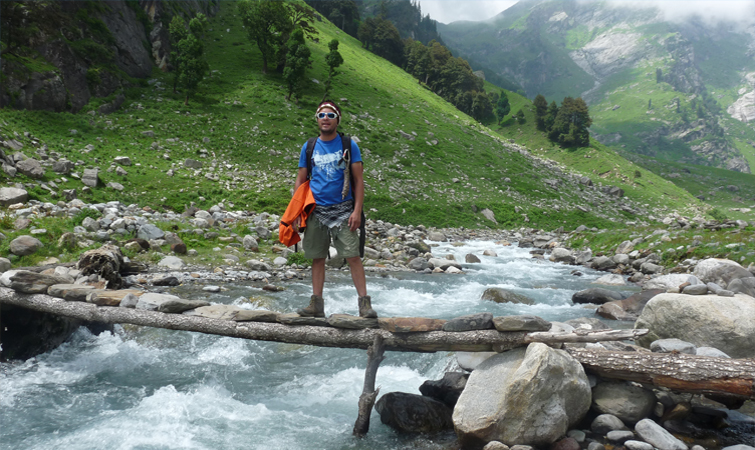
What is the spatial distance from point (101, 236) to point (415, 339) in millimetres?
13535

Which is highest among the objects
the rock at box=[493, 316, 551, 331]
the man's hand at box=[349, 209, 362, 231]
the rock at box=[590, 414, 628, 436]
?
the man's hand at box=[349, 209, 362, 231]

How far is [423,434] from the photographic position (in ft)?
19.7

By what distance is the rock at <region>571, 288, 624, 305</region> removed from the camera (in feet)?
42.9

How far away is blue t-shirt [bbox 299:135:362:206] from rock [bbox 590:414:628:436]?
15.4ft

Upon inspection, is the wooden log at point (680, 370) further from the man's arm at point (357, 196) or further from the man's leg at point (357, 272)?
the man's arm at point (357, 196)

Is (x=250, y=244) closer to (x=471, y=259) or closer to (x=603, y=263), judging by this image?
(x=471, y=259)

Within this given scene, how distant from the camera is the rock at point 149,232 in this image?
15.6m

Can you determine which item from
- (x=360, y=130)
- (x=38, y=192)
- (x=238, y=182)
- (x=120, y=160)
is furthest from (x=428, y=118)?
(x=38, y=192)

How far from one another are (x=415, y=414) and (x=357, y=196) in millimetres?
3489

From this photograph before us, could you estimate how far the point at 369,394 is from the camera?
605 centimetres

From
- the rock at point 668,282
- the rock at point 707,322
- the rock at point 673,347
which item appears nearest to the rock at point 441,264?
the rock at point 668,282

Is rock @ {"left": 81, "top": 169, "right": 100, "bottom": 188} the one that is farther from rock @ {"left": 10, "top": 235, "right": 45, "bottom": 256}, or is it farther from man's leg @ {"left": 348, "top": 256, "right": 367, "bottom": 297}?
man's leg @ {"left": 348, "top": 256, "right": 367, "bottom": 297}

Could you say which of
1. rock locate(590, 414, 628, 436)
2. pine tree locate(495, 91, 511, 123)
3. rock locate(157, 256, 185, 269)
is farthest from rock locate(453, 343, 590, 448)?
pine tree locate(495, 91, 511, 123)

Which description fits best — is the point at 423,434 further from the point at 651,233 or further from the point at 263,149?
the point at 263,149
